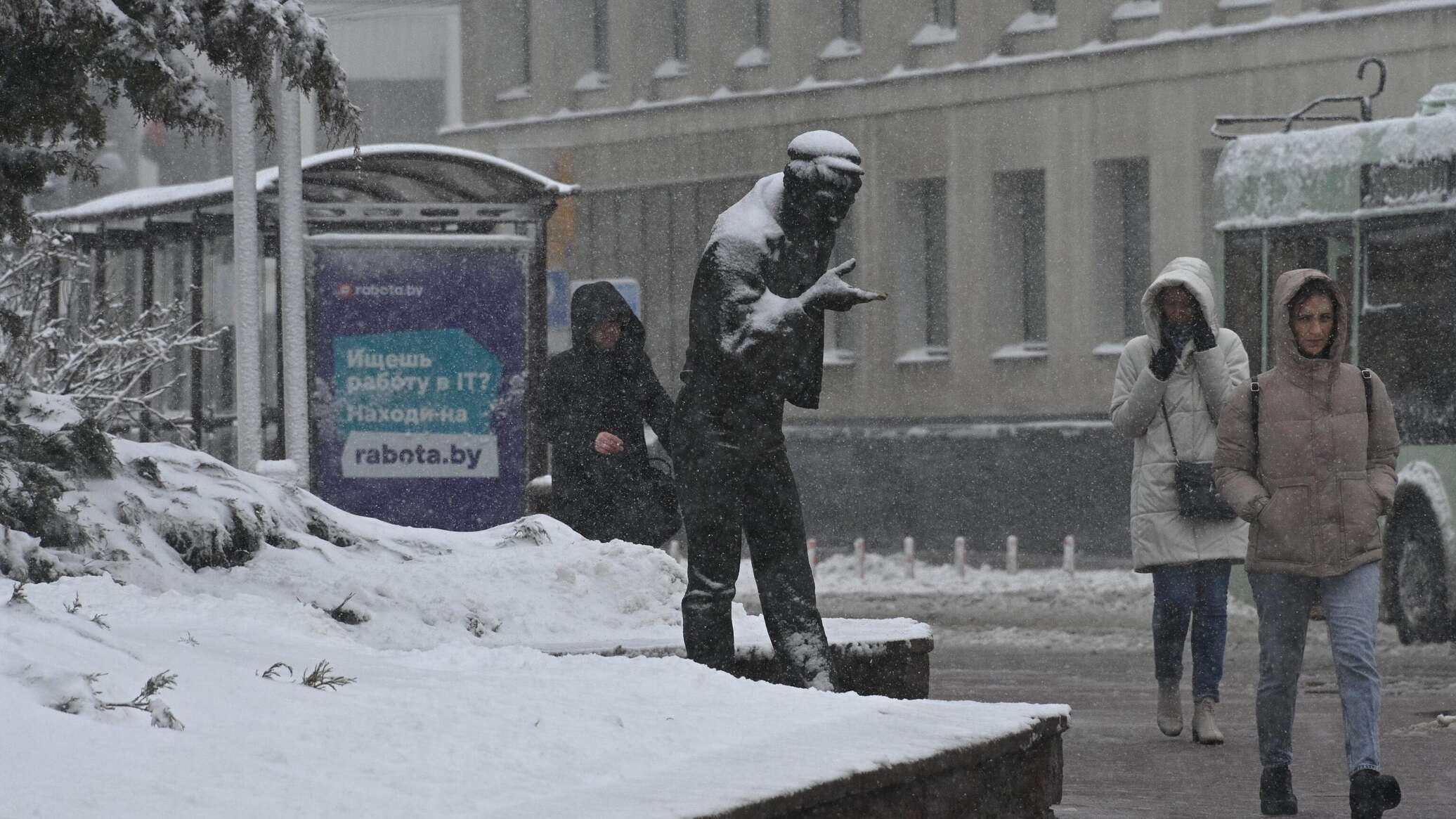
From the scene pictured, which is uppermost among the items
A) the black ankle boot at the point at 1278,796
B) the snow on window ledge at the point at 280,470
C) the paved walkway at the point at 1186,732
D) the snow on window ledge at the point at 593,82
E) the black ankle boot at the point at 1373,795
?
the snow on window ledge at the point at 593,82

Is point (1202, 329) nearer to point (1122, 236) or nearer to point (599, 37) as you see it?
point (1122, 236)

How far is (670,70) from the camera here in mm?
37281

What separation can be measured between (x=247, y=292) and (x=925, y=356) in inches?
769

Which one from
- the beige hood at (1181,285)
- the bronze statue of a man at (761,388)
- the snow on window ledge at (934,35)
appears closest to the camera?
the bronze statue of a man at (761,388)

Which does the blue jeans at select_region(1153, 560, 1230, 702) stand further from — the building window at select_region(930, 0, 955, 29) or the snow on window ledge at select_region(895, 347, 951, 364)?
the building window at select_region(930, 0, 955, 29)

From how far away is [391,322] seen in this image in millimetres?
16203

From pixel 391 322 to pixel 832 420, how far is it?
60.2ft

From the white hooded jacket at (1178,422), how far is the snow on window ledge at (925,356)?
21732mm

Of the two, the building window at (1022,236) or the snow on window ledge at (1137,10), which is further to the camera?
the building window at (1022,236)

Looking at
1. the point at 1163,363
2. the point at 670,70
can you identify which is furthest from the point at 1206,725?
the point at 670,70

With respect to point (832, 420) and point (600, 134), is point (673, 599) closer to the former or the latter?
point (832, 420)

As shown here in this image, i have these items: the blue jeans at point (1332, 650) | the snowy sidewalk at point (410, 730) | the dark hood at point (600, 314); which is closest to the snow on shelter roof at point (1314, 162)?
the dark hood at point (600, 314)

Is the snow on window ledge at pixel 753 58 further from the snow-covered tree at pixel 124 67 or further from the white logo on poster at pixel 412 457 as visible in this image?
the snow-covered tree at pixel 124 67

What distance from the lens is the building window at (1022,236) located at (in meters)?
32.0
